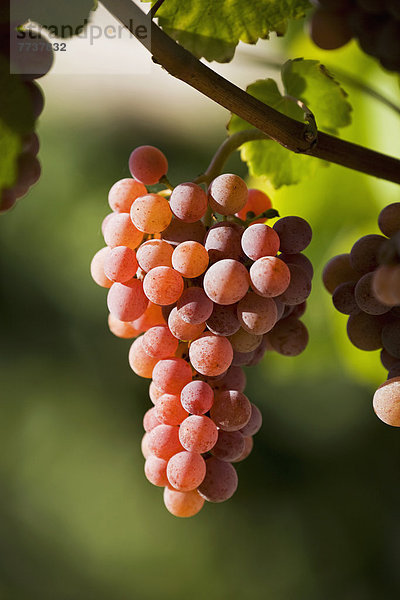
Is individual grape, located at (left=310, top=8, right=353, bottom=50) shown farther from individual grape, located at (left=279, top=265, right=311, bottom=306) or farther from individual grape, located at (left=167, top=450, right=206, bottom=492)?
individual grape, located at (left=167, top=450, right=206, bottom=492)

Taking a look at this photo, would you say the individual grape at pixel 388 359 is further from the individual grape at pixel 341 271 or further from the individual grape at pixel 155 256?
the individual grape at pixel 155 256

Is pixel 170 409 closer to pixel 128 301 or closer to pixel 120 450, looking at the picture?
pixel 128 301

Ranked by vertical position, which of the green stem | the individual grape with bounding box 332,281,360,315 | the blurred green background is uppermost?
the green stem

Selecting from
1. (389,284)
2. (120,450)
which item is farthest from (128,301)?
(120,450)

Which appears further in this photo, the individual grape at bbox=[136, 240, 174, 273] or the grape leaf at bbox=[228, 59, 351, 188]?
the grape leaf at bbox=[228, 59, 351, 188]

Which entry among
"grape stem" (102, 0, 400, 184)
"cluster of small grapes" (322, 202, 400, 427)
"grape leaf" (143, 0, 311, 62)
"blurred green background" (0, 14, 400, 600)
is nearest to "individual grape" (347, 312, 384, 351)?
"cluster of small grapes" (322, 202, 400, 427)
